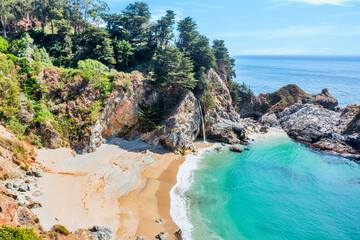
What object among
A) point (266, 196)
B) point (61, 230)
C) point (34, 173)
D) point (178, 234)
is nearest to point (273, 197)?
point (266, 196)

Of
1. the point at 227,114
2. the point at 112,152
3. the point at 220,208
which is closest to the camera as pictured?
the point at 220,208

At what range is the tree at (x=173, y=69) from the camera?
3362cm

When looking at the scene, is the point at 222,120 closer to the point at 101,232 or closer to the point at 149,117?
the point at 149,117

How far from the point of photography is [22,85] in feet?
84.2

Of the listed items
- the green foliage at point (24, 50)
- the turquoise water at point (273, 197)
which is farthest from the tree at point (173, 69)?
the green foliage at point (24, 50)

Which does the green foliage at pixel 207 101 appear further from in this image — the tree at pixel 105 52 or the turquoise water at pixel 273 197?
the tree at pixel 105 52

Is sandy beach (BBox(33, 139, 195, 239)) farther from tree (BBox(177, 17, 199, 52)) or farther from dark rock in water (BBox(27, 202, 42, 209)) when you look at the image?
tree (BBox(177, 17, 199, 52))

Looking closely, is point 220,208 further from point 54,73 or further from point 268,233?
point 54,73

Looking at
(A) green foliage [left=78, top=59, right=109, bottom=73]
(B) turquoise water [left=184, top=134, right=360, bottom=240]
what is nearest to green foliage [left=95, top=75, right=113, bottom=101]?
(A) green foliage [left=78, top=59, right=109, bottom=73]

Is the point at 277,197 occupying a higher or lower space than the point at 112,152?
lower

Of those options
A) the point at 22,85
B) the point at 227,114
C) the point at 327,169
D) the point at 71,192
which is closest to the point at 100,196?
the point at 71,192

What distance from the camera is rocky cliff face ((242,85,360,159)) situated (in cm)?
3859

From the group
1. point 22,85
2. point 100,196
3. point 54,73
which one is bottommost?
point 100,196

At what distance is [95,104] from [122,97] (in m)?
4.28
